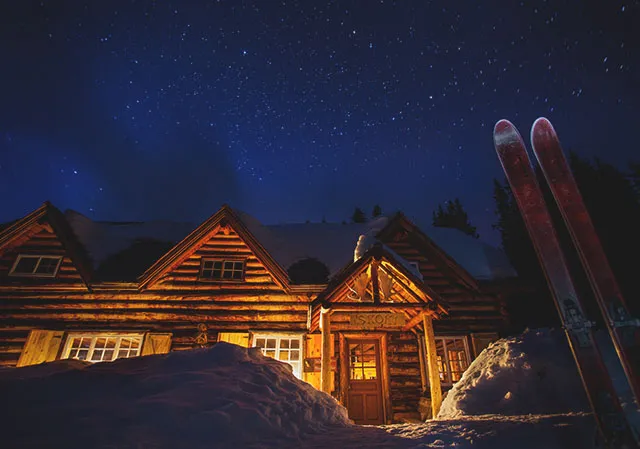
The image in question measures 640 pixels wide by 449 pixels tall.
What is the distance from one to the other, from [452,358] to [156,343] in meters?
9.67

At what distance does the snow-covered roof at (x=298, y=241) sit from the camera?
470 inches

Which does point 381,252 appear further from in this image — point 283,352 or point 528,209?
point 283,352

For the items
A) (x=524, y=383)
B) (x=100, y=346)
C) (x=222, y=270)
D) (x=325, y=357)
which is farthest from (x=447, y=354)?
(x=100, y=346)

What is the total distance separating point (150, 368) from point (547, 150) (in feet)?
29.9

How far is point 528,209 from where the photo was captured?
6.41 meters

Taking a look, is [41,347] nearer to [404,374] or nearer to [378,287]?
[378,287]

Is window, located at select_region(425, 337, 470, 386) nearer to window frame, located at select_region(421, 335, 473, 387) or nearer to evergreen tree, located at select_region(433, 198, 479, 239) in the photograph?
window frame, located at select_region(421, 335, 473, 387)

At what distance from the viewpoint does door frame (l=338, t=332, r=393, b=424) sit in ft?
31.0

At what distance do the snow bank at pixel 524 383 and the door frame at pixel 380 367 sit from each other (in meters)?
3.14

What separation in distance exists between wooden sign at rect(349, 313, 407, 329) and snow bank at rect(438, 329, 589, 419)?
1.96 metres

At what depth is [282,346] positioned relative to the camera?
32.5ft

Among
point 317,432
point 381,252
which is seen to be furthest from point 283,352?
point 317,432

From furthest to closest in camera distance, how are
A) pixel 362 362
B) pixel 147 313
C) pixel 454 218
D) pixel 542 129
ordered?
pixel 454 218
pixel 147 313
pixel 362 362
pixel 542 129

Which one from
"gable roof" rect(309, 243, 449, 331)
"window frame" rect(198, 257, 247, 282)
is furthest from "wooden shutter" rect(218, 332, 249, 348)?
"gable roof" rect(309, 243, 449, 331)
